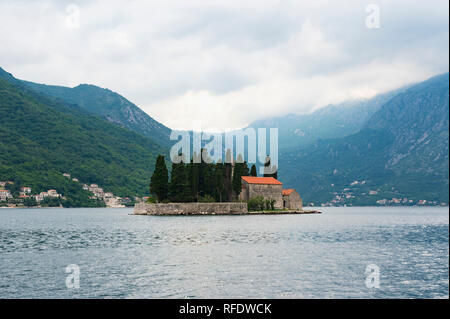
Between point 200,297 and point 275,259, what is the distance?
15.2 m

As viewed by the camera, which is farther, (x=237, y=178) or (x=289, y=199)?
(x=289, y=199)

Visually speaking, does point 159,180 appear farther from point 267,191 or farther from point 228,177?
point 267,191

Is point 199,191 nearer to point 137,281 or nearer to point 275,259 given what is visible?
point 275,259

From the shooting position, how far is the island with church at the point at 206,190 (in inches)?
4021

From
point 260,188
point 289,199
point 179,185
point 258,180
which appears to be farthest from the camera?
point 289,199

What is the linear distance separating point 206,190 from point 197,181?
4559mm

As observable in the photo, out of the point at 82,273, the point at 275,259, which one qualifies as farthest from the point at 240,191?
the point at 82,273

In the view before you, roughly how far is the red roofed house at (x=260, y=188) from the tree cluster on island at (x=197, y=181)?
5381mm

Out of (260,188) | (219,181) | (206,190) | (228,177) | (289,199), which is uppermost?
(228,177)

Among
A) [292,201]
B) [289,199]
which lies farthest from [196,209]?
[292,201]

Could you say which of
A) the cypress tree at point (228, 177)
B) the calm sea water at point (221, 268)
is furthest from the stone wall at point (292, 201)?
the calm sea water at point (221, 268)

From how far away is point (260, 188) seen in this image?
123 m

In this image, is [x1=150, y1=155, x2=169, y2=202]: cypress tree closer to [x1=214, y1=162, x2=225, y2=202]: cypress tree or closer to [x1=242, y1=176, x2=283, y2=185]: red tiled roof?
[x1=214, y1=162, x2=225, y2=202]: cypress tree

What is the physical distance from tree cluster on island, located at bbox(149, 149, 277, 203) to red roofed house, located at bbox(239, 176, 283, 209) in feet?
17.7
